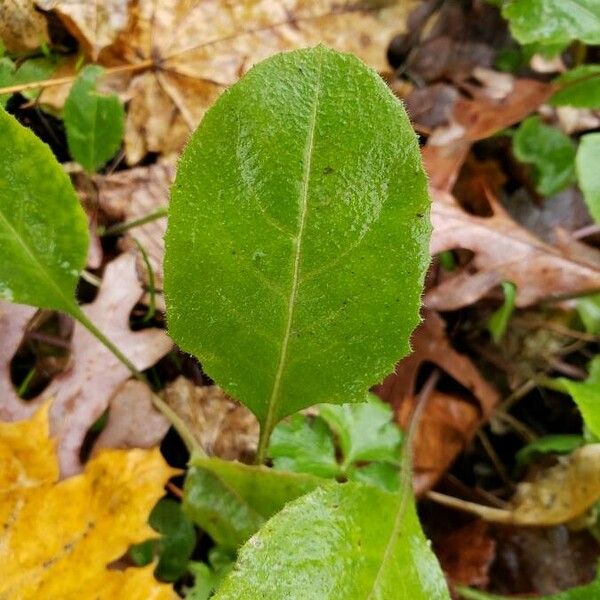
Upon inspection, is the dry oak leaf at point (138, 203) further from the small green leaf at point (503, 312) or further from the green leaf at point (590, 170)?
the green leaf at point (590, 170)

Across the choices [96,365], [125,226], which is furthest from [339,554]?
[125,226]

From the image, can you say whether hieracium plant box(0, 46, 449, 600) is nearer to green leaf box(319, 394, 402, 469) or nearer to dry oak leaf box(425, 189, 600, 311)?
green leaf box(319, 394, 402, 469)

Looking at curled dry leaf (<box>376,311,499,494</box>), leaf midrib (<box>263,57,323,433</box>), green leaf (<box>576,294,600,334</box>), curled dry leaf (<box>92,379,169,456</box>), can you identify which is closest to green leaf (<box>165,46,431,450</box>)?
leaf midrib (<box>263,57,323,433</box>)

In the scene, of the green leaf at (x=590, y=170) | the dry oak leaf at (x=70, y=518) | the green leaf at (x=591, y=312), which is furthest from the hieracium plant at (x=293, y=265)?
the green leaf at (x=591, y=312)

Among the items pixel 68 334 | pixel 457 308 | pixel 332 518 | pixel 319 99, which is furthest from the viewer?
pixel 457 308

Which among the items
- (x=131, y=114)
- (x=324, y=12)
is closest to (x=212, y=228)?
(x=131, y=114)

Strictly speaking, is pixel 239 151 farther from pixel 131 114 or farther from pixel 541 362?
pixel 541 362

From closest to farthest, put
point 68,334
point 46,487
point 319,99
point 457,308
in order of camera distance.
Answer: point 319,99
point 46,487
point 68,334
point 457,308
